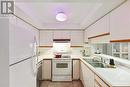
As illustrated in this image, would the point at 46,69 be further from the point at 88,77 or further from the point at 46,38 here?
the point at 88,77

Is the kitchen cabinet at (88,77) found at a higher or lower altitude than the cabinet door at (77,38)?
lower

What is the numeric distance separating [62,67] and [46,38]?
1317 millimetres

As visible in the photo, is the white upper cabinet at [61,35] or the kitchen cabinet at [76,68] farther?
the white upper cabinet at [61,35]

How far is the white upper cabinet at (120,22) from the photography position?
6.72ft

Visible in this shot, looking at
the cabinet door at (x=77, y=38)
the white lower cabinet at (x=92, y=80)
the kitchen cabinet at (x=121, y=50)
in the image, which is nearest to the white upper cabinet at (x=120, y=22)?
the kitchen cabinet at (x=121, y=50)

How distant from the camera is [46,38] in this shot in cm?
589

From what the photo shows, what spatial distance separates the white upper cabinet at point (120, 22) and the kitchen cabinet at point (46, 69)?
10.7ft

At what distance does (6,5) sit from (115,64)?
105 inches

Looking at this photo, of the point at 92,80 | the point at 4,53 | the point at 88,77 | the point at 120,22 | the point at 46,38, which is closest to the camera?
the point at 4,53

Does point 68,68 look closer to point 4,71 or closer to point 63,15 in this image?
point 63,15

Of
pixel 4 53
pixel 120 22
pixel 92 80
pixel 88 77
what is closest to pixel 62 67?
Answer: pixel 88 77

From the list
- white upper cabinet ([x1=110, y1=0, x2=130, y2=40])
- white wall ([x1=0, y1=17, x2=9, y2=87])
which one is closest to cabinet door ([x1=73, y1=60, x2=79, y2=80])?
white upper cabinet ([x1=110, y1=0, x2=130, y2=40])

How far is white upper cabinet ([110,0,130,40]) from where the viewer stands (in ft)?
6.72

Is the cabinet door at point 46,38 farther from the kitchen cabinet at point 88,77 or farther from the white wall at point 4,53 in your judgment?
the white wall at point 4,53
